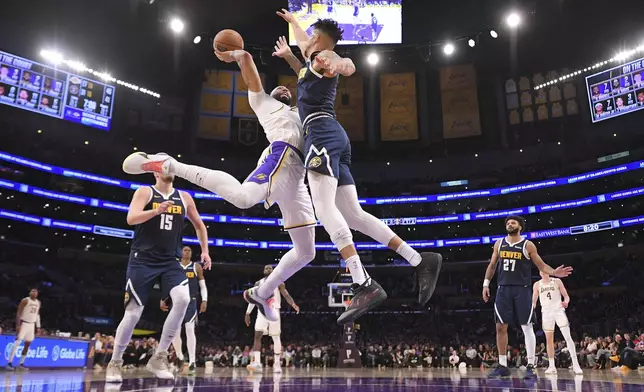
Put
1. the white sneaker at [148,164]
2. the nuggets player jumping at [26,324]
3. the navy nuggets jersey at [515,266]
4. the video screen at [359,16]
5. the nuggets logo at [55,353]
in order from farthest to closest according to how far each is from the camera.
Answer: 1. the video screen at [359,16]
2. the nuggets logo at [55,353]
3. the nuggets player jumping at [26,324]
4. the navy nuggets jersey at [515,266]
5. the white sneaker at [148,164]

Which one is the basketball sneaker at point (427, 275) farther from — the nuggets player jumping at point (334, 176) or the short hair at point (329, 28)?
the short hair at point (329, 28)

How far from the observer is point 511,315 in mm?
8734

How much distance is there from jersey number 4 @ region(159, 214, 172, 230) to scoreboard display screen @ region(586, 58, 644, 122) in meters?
30.9

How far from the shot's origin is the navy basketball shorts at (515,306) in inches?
341

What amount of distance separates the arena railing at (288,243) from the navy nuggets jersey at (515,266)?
2770 centimetres

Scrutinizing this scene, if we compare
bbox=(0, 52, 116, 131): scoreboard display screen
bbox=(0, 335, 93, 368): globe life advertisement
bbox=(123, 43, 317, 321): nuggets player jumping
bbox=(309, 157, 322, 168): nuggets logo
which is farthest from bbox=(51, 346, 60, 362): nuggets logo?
bbox=(0, 52, 116, 131): scoreboard display screen

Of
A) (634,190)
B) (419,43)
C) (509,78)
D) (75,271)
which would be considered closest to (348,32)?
(419,43)

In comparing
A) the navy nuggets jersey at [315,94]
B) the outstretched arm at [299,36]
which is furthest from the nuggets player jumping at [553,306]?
the navy nuggets jersey at [315,94]

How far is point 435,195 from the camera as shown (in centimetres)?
3881

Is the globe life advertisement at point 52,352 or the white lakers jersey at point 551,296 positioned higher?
the white lakers jersey at point 551,296

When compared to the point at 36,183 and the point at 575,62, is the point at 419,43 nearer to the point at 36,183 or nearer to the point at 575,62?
the point at 575,62

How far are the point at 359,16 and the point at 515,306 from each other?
19.1 meters

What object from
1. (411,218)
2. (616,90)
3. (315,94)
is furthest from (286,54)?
(411,218)

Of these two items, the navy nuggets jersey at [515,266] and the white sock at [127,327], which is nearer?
the white sock at [127,327]
